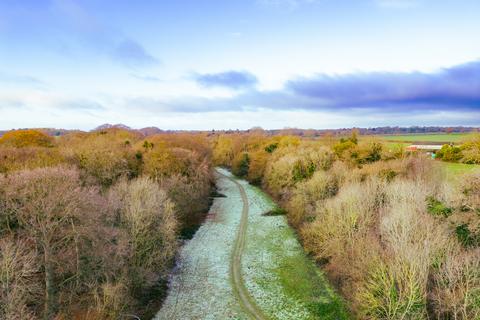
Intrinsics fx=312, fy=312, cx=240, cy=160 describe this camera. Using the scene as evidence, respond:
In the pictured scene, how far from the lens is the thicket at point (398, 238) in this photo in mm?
17859

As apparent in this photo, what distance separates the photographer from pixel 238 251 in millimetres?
34969

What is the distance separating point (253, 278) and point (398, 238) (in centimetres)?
1351

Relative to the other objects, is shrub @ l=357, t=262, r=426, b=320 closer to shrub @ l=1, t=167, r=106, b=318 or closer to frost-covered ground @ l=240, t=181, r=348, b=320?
frost-covered ground @ l=240, t=181, r=348, b=320

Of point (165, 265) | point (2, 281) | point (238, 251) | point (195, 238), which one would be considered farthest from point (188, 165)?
point (2, 281)

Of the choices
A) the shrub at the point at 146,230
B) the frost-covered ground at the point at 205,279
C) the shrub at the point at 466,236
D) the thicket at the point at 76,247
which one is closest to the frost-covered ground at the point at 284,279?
the frost-covered ground at the point at 205,279

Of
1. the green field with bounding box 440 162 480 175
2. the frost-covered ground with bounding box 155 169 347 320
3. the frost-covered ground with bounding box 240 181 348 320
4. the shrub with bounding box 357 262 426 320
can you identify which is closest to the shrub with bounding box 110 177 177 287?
the frost-covered ground with bounding box 155 169 347 320

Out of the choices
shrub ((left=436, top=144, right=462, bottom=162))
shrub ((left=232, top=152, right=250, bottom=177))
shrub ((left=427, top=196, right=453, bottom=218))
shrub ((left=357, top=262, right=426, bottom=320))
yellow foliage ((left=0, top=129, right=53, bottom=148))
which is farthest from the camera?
shrub ((left=232, top=152, right=250, bottom=177))

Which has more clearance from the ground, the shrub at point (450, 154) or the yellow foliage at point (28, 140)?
the yellow foliage at point (28, 140)

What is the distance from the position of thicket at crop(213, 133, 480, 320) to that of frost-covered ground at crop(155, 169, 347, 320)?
2.04 m

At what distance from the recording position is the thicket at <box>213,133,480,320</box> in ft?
58.6

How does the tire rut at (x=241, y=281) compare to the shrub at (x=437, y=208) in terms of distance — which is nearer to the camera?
the tire rut at (x=241, y=281)

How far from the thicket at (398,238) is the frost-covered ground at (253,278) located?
2041 mm

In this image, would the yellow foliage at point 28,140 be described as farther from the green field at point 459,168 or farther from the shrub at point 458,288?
the green field at point 459,168

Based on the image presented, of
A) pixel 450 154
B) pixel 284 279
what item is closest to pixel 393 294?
pixel 284 279
